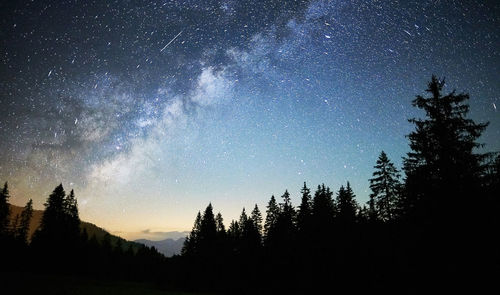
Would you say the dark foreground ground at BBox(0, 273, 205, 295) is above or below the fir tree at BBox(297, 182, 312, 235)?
below

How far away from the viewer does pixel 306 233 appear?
38.2 m

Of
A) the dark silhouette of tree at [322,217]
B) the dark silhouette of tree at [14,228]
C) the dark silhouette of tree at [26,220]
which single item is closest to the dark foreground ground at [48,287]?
the dark silhouette of tree at [322,217]

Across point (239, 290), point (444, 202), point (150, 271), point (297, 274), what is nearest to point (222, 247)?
point (239, 290)

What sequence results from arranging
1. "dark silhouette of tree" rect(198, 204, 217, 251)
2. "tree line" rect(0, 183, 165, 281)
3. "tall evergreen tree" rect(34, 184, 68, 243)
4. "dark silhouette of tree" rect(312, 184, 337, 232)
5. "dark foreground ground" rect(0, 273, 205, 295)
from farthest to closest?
"dark silhouette of tree" rect(198, 204, 217, 251), "tall evergreen tree" rect(34, 184, 68, 243), "tree line" rect(0, 183, 165, 281), "dark silhouette of tree" rect(312, 184, 337, 232), "dark foreground ground" rect(0, 273, 205, 295)

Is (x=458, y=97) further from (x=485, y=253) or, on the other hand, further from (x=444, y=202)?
(x=485, y=253)

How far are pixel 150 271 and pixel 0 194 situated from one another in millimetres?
45385

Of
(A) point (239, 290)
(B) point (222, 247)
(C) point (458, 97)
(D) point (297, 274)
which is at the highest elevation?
(C) point (458, 97)

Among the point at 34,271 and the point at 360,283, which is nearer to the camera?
the point at 360,283

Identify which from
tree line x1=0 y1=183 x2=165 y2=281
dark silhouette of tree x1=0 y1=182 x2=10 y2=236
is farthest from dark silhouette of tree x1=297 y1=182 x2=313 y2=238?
dark silhouette of tree x1=0 y1=182 x2=10 y2=236

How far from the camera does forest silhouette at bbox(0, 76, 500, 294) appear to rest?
13.6m

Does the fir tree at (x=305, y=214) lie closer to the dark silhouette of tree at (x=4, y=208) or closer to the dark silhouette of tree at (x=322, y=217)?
the dark silhouette of tree at (x=322, y=217)

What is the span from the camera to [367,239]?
3106 centimetres

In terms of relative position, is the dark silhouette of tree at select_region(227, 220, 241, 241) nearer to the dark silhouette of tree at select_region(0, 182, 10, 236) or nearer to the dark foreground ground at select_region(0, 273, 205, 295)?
the dark foreground ground at select_region(0, 273, 205, 295)

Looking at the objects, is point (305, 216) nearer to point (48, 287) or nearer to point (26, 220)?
point (48, 287)
